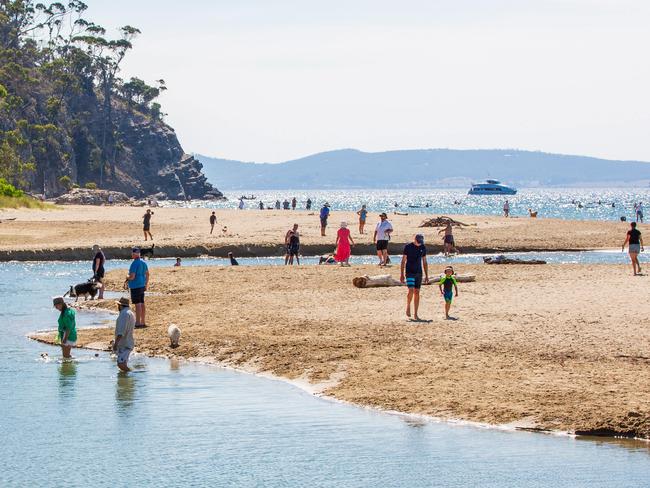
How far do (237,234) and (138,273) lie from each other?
2977 centimetres

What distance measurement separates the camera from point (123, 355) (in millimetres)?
18656

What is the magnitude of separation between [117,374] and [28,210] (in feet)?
160

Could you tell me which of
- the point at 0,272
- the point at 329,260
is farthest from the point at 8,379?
the point at 0,272

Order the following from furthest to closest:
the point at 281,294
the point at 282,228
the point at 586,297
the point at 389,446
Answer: the point at 282,228 → the point at 281,294 → the point at 586,297 → the point at 389,446

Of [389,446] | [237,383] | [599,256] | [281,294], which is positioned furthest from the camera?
[599,256]

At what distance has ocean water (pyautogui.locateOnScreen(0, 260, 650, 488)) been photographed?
12.6 m

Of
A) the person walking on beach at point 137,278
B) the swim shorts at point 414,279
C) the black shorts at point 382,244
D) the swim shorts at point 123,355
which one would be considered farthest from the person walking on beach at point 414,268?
the black shorts at point 382,244

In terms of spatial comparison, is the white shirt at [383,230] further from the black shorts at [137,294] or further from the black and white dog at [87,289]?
the black shorts at [137,294]

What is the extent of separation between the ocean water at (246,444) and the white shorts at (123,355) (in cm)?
42

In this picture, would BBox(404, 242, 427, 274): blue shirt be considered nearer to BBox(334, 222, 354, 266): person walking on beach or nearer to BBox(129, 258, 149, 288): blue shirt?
BBox(129, 258, 149, 288): blue shirt

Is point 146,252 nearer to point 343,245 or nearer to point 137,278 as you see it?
point 343,245

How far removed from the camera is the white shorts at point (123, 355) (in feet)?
61.2

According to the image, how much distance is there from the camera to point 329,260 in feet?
116

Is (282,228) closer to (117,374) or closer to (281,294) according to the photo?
(281,294)
